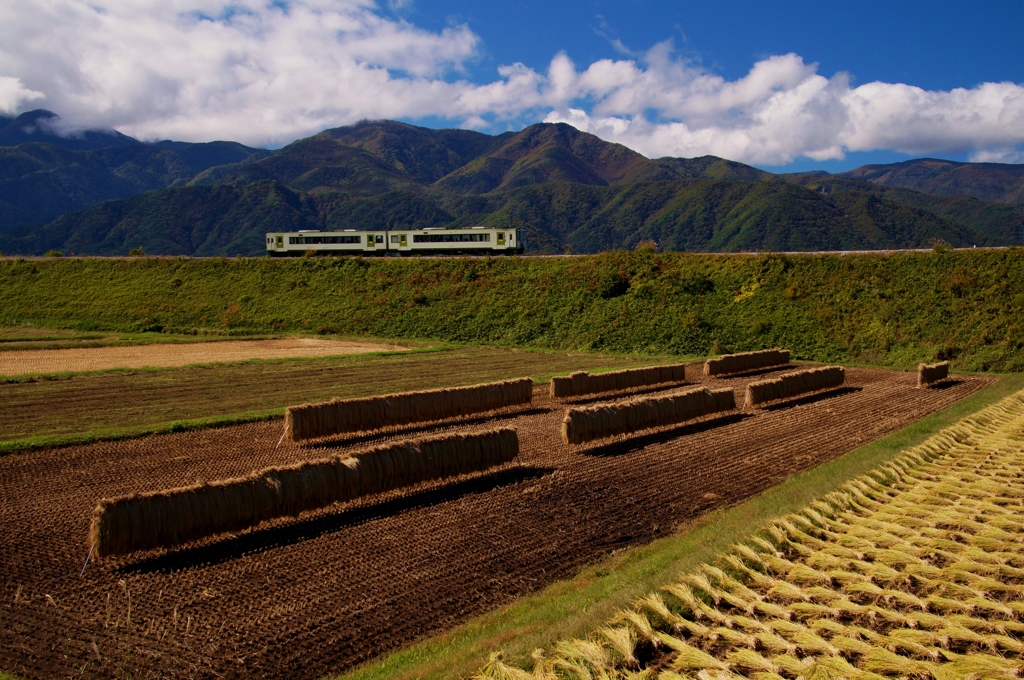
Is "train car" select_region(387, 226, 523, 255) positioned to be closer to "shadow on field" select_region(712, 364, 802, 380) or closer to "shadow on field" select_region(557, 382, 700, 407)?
"shadow on field" select_region(712, 364, 802, 380)

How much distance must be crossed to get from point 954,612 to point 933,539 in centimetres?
233

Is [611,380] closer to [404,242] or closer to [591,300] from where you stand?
[591,300]

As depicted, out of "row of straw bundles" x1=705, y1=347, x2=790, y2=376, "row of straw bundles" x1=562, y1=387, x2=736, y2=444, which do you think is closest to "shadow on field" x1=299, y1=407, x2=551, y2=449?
"row of straw bundles" x1=562, y1=387, x2=736, y2=444

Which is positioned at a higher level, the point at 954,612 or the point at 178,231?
the point at 178,231

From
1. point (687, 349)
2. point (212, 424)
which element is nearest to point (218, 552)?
point (212, 424)

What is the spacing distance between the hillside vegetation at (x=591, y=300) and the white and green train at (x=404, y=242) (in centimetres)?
487

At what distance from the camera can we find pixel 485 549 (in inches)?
474

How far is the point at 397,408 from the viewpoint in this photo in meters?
22.0

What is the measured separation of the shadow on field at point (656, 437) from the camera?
19.3 m

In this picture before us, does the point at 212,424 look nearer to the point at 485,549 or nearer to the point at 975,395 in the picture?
the point at 485,549

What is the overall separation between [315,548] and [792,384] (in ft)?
77.2

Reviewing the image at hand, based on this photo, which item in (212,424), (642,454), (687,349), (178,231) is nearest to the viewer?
(642,454)

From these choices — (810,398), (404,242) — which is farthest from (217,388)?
(404,242)

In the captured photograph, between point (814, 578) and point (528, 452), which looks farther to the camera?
point (528, 452)
